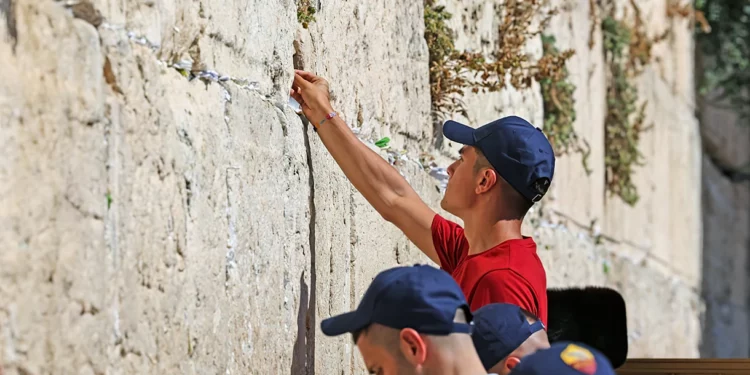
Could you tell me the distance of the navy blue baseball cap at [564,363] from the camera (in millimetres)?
2088

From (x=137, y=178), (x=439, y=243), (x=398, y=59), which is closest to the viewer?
(x=137, y=178)

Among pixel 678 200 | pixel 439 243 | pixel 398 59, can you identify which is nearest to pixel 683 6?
pixel 678 200

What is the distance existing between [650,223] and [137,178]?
7503 mm

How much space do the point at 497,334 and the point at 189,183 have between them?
74 centimetres

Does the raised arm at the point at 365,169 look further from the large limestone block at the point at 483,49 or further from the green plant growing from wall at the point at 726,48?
the green plant growing from wall at the point at 726,48

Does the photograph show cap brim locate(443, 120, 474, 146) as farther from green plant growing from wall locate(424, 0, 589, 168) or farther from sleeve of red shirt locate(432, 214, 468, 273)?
green plant growing from wall locate(424, 0, 589, 168)

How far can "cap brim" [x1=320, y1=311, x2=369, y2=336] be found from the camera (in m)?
2.41

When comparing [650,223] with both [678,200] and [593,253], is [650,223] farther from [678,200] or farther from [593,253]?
[593,253]

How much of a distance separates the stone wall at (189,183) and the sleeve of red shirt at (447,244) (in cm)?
29

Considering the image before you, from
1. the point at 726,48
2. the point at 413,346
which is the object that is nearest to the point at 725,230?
the point at 726,48

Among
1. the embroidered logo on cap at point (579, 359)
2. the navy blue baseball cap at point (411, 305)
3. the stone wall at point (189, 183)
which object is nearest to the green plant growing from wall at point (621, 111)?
the stone wall at point (189, 183)

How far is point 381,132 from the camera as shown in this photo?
428 cm

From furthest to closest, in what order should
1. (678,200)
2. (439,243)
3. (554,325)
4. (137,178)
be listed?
(678,200) < (554,325) < (439,243) < (137,178)

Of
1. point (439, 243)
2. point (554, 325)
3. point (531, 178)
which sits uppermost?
point (531, 178)
